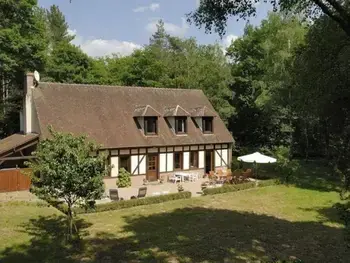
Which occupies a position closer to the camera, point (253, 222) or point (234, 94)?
point (253, 222)

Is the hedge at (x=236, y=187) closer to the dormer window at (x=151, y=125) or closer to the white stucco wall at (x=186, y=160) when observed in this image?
the white stucco wall at (x=186, y=160)

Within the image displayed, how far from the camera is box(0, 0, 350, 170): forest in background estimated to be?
81.3 ft

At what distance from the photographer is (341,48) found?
706 inches

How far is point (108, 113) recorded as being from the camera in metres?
29.5

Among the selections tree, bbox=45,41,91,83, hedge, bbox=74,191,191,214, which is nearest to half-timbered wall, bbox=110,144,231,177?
hedge, bbox=74,191,191,214

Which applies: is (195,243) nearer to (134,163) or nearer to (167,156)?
(134,163)

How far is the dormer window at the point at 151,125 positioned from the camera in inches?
1179

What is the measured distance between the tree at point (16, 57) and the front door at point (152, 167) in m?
16.3

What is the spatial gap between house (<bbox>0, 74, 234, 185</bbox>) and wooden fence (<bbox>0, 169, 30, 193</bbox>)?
0.94 m

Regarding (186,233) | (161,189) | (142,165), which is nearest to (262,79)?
(142,165)

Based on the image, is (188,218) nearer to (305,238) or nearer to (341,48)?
(305,238)

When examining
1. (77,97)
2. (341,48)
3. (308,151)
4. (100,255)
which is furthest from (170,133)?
(308,151)

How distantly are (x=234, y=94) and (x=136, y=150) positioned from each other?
958 inches

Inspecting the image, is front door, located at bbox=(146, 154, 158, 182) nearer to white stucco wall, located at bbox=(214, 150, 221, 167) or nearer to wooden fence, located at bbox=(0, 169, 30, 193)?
white stucco wall, located at bbox=(214, 150, 221, 167)
